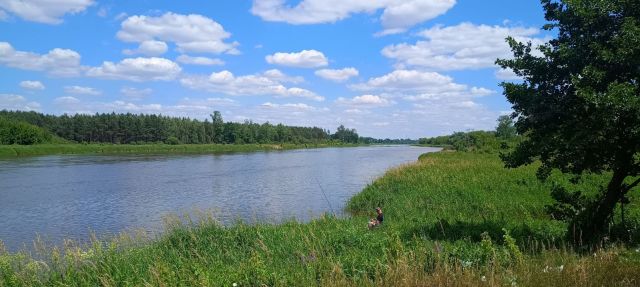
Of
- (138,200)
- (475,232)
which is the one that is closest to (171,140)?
(138,200)

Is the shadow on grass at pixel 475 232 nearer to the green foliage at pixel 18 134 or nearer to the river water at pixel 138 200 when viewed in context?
the river water at pixel 138 200

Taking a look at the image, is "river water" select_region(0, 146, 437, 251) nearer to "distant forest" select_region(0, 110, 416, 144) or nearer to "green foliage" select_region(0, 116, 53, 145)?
"green foliage" select_region(0, 116, 53, 145)

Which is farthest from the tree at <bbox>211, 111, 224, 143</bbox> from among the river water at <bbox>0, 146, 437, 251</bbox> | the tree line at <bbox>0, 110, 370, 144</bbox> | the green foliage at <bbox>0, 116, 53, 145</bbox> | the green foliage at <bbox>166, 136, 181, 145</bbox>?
the river water at <bbox>0, 146, 437, 251</bbox>

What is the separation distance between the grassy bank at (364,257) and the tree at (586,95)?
167 cm

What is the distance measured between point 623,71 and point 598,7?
4.21ft

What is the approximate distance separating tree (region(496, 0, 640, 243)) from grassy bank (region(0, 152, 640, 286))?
5.47 ft

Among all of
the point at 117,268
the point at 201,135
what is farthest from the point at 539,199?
the point at 201,135

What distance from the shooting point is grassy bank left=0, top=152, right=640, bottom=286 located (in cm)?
682

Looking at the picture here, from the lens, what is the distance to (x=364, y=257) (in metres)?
9.38

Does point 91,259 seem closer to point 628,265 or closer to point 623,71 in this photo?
point 628,265

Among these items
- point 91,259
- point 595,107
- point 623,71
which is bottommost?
point 91,259

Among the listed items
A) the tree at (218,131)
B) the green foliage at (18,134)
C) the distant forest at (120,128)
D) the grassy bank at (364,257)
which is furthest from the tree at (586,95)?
the tree at (218,131)

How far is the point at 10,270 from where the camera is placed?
1038 centimetres

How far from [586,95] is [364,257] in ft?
16.4
